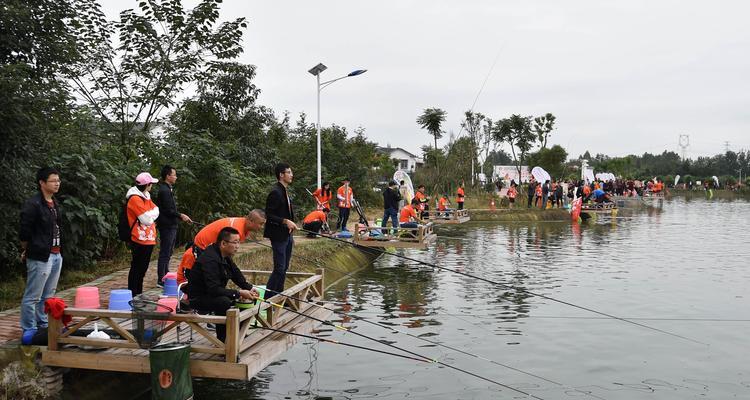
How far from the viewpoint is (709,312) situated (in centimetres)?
1243

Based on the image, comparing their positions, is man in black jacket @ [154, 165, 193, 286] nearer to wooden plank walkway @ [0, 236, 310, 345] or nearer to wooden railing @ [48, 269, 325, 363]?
wooden plank walkway @ [0, 236, 310, 345]

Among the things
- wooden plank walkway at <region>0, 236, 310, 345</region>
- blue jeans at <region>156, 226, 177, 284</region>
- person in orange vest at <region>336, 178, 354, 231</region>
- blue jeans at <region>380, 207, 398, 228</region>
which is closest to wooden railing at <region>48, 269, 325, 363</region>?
wooden plank walkway at <region>0, 236, 310, 345</region>

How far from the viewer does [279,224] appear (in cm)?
849

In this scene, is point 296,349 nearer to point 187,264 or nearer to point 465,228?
point 187,264

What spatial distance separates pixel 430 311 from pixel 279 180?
5.15m

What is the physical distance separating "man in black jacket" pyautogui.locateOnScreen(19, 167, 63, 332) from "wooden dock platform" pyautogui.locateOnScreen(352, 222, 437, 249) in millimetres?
9954

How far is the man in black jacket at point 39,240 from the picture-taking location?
6.56 metres

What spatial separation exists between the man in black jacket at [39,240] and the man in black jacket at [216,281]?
4.90 feet

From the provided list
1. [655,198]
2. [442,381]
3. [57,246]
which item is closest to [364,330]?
[442,381]

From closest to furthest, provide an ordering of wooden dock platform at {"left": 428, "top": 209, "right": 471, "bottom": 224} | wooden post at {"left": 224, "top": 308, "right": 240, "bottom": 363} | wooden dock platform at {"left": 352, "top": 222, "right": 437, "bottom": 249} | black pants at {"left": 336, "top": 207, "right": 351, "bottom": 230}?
1. wooden post at {"left": 224, "top": 308, "right": 240, "bottom": 363}
2. wooden dock platform at {"left": 352, "top": 222, "right": 437, "bottom": 249}
3. black pants at {"left": 336, "top": 207, "right": 351, "bottom": 230}
4. wooden dock platform at {"left": 428, "top": 209, "right": 471, "bottom": 224}

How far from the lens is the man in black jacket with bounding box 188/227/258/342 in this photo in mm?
6484

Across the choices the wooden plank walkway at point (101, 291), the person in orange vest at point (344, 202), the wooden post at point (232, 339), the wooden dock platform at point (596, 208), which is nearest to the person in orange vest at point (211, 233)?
the wooden post at point (232, 339)

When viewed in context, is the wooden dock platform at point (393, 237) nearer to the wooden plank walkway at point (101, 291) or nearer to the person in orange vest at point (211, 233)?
the wooden plank walkway at point (101, 291)

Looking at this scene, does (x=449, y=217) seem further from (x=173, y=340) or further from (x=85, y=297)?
(x=173, y=340)
